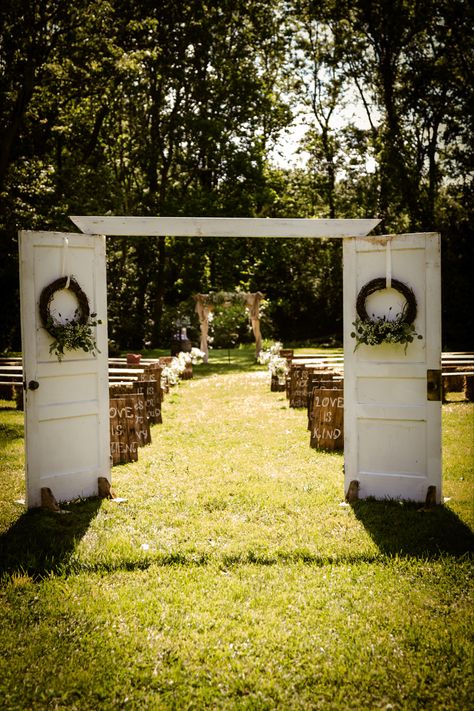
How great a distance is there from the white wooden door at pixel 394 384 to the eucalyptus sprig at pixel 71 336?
2.66 meters

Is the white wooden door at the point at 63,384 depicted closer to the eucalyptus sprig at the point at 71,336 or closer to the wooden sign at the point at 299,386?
the eucalyptus sprig at the point at 71,336

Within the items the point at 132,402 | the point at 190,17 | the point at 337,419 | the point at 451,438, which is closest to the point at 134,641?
the point at 132,402

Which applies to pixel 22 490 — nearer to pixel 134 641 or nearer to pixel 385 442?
pixel 134 641

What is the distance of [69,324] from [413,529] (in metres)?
3.87

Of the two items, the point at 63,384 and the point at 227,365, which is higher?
the point at 63,384

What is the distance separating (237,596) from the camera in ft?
14.2

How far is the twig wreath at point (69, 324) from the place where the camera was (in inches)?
235

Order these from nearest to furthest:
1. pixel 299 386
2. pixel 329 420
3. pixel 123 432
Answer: pixel 123 432 < pixel 329 420 < pixel 299 386

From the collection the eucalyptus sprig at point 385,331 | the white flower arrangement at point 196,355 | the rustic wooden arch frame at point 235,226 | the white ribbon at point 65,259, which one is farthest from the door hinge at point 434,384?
the white flower arrangement at point 196,355

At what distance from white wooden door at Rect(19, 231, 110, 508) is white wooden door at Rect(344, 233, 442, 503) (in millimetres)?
2625

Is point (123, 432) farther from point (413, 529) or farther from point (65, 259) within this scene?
point (413, 529)

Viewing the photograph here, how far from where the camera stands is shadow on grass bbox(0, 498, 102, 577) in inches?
189

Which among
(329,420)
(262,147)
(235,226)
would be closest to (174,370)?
(329,420)

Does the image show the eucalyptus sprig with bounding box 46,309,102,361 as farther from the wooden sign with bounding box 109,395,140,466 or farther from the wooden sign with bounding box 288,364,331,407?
the wooden sign with bounding box 288,364,331,407
